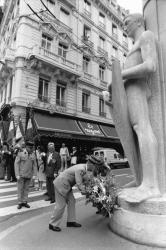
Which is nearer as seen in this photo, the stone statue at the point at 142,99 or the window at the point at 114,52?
the stone statue at the point at 142,99

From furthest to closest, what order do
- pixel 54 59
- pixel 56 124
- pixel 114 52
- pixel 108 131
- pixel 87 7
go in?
pixel 114 52 → pixel 87 7 → pixel 108 131 → pixel 54 59 → pixel 56 124

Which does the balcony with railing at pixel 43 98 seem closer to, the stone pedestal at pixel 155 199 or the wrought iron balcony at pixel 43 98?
the wrought iron balcony at pixel 43 98

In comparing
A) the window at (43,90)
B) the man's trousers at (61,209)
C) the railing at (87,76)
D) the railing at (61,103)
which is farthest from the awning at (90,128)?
the man's trousers at (61,209)

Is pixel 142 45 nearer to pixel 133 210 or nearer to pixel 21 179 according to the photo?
pixel 133 210

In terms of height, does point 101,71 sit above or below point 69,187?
above

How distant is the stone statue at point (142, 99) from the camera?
317 centimetres

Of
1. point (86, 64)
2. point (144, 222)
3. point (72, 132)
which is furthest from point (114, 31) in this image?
point (144, 222)

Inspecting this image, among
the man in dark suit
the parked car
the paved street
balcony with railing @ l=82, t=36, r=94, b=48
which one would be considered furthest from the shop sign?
the paved street

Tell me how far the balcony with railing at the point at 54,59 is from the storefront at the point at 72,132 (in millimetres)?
4446

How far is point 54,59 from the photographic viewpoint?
749 inches

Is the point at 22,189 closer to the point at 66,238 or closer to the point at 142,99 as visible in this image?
the point at 66,238

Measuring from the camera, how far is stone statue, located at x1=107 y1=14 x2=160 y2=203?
3.17 m

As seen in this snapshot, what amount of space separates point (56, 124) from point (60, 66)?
16.9 ft

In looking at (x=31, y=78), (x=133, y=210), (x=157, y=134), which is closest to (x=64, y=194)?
(x=133, y=210)
